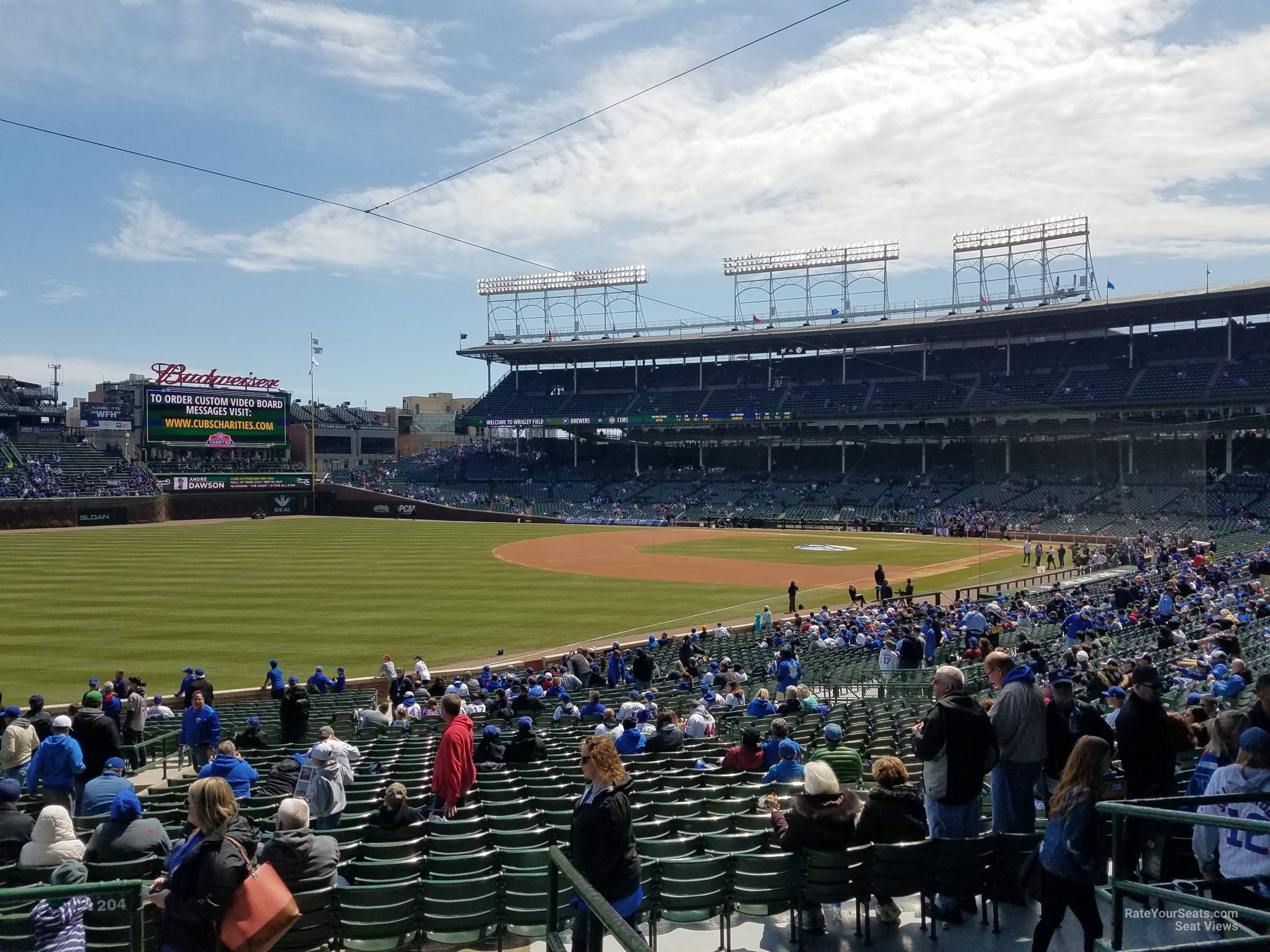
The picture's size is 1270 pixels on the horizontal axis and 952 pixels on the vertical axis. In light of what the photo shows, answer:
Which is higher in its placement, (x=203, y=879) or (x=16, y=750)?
(x=203, y=879)

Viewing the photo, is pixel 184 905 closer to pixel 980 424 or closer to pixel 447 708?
pixel 447 708

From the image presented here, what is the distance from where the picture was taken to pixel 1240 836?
15.2ft

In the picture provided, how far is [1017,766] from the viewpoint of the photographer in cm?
598

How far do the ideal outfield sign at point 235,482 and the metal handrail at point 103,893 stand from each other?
7279cm

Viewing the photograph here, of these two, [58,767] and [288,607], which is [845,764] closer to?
[58,767]

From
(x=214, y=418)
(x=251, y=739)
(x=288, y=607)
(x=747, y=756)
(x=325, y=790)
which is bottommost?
(x=288, y=607)

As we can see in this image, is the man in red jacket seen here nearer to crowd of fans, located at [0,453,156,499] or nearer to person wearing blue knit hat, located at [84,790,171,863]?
person wearing blue knit hat, located at [84,790,171,863]

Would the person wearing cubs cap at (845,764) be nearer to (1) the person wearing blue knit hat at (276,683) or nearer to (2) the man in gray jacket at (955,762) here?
(2) the man in gray jacket at (955,762)

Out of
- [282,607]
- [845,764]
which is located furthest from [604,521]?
[845,764]

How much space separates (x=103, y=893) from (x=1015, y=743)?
199 inches

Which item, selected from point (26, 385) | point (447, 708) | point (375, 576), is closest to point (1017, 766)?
point (447, 708)

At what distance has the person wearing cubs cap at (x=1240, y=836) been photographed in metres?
4.50

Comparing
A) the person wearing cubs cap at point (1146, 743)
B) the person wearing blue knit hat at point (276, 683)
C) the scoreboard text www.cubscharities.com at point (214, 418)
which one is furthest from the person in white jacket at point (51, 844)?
the scoreboard text www.cubscharities.com at point (214, 418)

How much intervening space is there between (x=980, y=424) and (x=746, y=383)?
848 inches
